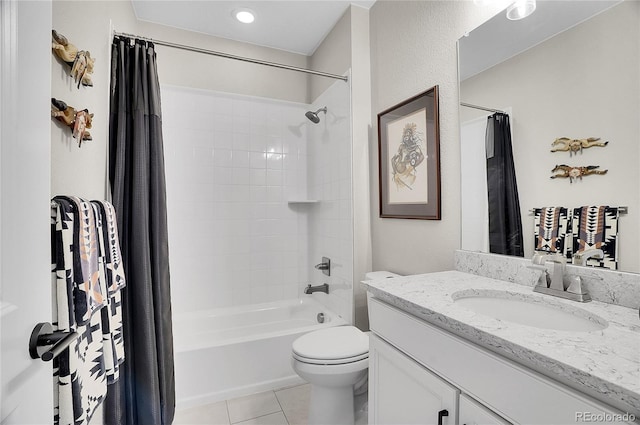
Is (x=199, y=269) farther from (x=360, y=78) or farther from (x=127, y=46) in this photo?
(x=360, y=78)

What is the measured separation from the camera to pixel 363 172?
2135 millimetres

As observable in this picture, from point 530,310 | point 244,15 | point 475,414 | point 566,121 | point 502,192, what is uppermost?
point 244,15

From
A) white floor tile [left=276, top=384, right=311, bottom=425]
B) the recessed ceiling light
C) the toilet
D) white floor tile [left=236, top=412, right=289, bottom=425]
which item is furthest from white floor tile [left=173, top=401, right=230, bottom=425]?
the recessed ceiling light

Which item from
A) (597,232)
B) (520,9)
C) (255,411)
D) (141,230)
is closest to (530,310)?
(597,232)

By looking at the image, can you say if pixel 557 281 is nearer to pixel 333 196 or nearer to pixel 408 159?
pixel 408 159

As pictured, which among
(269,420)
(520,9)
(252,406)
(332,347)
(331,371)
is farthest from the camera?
(252,406)

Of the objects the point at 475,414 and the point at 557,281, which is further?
the point at 557,281

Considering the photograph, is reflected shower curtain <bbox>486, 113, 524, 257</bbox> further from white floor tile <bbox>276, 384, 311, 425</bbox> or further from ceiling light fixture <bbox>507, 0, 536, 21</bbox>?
white floor tile <bbox>276, 384, 311, 425</bbox>

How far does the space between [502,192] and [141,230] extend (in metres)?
1.69

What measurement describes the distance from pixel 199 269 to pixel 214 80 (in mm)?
1575

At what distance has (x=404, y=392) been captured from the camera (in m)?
1.00

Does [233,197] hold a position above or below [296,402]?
above

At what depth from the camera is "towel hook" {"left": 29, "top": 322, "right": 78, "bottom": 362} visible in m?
0.55

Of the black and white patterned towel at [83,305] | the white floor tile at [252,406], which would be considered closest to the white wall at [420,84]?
the white floor tile at [252,406]
